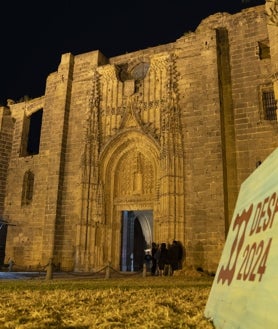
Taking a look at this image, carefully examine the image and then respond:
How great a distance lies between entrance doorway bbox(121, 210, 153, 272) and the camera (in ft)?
50.8

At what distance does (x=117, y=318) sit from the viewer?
11.3 ft

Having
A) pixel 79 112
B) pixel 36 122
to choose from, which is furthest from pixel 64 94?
pixel 36 122

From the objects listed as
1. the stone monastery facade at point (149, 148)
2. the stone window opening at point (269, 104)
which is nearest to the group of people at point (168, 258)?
the stone monastery facade at point (149, 148)

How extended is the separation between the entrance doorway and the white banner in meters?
12.4

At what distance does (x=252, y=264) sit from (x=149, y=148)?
1246 centimetres

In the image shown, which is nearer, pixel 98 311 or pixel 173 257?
pixel 98 311

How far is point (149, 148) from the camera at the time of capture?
48.1 feet

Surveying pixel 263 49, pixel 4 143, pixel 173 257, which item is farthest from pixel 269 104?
pixel 4 143

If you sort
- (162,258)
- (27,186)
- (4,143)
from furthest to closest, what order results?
(4,143)
(27,186)
(162,258)

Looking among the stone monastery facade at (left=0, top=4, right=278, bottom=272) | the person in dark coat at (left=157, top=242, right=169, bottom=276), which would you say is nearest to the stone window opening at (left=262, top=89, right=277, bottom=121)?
the stone monastery facade at (left=0, top=4, right=278, bottom=272)

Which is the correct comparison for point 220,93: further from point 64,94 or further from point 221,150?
point 64,94

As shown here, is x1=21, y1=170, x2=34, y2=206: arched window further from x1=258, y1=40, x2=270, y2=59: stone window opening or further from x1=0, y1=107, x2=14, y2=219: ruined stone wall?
x1=258, y1=40, x2=270, y2=59: stone window opening

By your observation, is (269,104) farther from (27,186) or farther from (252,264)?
(27,186)

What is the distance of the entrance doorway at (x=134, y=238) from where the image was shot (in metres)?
15.5
